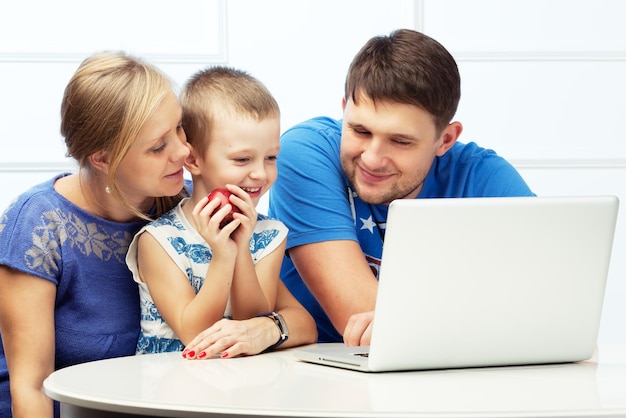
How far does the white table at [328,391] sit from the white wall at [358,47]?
7.56ft

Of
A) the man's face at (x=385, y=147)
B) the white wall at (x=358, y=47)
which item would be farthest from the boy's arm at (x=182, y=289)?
the white wall at (x=358, y=47)

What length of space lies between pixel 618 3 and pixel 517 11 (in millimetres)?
410

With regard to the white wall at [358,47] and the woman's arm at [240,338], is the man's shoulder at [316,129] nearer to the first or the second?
the woman's arm at [240,338]

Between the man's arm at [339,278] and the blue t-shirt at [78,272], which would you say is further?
the man's arm at [339,278]

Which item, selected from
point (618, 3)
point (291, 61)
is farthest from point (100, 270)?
point (618, 3)

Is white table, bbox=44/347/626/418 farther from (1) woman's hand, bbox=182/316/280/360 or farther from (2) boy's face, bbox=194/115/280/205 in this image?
(2) boy's face, bbox=194/115/280/205

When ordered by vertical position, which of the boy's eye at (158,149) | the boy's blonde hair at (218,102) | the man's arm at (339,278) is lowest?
the man's arm at (339,278)

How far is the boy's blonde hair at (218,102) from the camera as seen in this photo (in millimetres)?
1734

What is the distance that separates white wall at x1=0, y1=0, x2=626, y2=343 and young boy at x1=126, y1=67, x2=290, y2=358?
1751 millimetres

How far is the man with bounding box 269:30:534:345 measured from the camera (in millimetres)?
1955

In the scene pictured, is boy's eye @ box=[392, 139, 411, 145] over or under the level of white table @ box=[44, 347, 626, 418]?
over

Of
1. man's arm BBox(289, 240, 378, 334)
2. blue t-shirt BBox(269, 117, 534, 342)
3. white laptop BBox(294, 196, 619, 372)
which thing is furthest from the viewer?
blue t-shirt BBox(269, 117, 534, 342)

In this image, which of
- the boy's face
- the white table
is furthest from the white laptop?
the boy's face

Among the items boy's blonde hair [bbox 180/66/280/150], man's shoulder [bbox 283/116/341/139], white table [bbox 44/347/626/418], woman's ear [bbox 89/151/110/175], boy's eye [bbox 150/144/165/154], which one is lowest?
white table [bbox 44/347/626/418]
